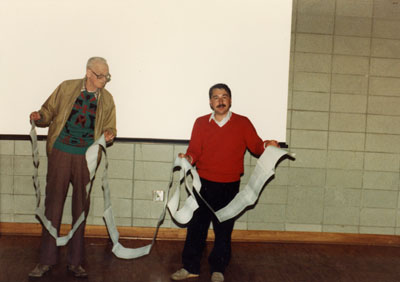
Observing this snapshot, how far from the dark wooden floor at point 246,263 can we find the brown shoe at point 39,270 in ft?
0.15

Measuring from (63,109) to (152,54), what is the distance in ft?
3.88

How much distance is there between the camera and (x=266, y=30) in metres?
3.91

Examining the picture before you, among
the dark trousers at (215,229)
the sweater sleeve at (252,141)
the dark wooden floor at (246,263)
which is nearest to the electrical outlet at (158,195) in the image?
the dark wooden floor at (246,263)

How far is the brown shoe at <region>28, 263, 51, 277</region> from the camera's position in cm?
304

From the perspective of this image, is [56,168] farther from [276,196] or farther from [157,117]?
[276,196]

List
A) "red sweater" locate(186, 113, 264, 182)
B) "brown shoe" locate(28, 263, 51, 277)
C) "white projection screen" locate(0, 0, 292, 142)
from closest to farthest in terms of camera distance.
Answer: "brown shoe" locate(28, 263, 51, 277) → "red sweater" locate(186, 113, 264, 182) → "white projection screen" locate(0, 0, 292, 142)

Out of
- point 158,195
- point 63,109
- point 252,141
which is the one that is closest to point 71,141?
point 63,109

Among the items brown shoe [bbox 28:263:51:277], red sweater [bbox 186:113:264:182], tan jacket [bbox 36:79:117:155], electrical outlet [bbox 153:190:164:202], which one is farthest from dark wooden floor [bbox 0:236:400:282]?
tan jacket [bbox 36:79:117:155]

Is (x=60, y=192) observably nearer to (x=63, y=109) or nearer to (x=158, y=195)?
(x=63, y=109)

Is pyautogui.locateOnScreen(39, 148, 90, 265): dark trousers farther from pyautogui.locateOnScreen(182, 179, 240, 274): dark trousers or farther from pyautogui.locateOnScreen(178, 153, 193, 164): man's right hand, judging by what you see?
pyautogui.locateOnScreen(182, 179, 240, 274): dark trousers

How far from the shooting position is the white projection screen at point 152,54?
3834 millimetres

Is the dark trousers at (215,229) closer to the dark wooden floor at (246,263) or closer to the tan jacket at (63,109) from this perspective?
the dark wooden floor at (246,263)

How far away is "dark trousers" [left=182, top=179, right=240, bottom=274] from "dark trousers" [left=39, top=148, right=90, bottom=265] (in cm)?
85

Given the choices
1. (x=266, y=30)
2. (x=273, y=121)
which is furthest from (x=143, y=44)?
(x=273, y=121)
